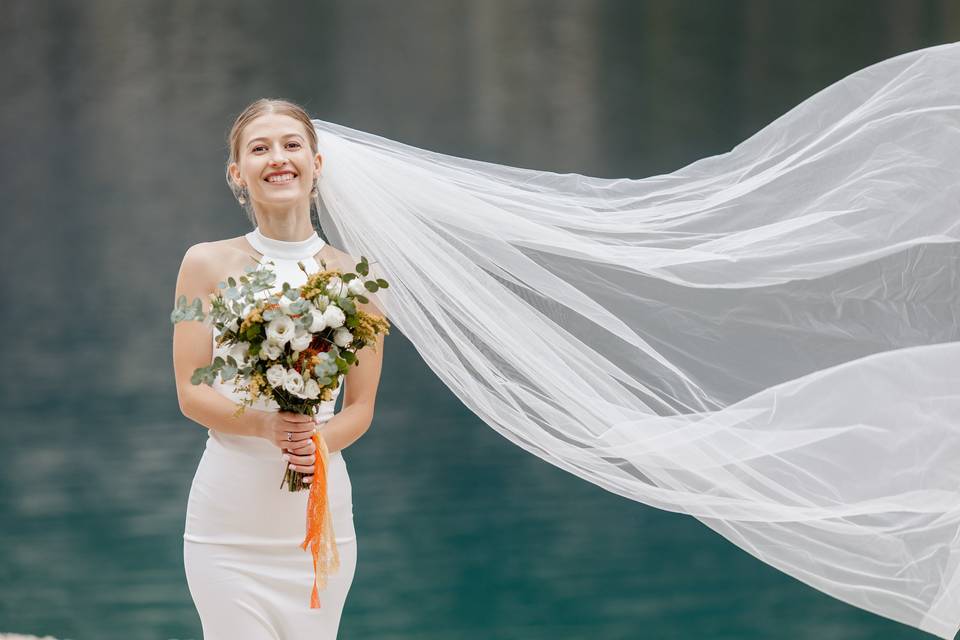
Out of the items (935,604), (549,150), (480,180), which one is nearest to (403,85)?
(549,150)

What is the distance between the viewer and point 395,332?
24.2ft

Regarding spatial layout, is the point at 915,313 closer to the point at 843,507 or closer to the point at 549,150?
the point at 843,507

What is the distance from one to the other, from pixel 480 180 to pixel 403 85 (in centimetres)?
582

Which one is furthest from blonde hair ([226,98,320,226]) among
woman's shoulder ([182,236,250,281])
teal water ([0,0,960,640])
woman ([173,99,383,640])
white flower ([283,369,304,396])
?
teal water ([0,0,960,640])

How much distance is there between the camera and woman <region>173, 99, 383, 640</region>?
7.48 feet

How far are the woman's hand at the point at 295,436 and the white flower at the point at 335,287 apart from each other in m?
0.23

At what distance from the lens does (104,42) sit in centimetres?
842

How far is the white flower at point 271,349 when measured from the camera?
2066 mm

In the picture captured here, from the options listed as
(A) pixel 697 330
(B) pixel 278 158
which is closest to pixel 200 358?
(B) pixel 278 158

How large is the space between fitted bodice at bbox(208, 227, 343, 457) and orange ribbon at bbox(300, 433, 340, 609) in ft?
0.44

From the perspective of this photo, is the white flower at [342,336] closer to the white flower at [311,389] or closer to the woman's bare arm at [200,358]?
the white flower at [311,389]

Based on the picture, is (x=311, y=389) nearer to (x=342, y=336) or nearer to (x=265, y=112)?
(x=342, y=336)

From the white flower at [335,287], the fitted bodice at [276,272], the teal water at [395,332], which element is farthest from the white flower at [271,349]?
the teal water at [395,332]

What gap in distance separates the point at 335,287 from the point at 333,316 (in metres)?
0.07
